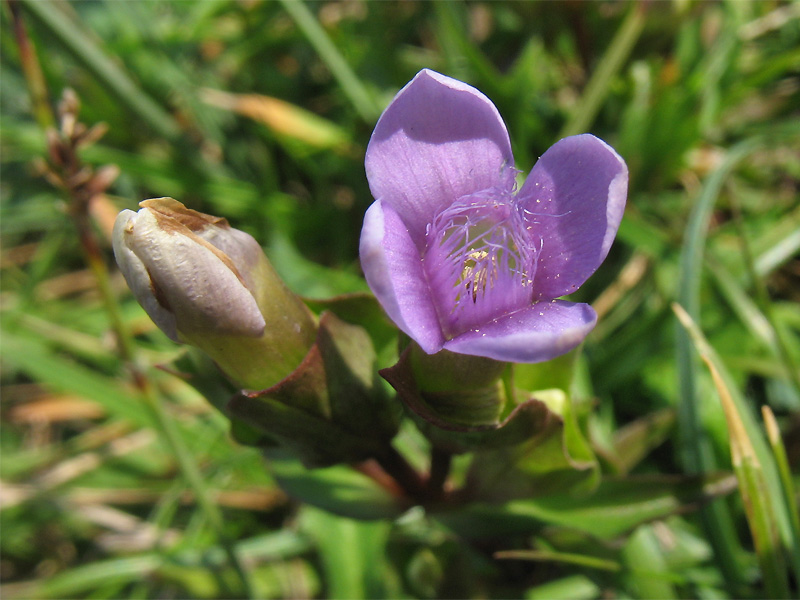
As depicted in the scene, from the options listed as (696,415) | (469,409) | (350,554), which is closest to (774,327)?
(696,415)

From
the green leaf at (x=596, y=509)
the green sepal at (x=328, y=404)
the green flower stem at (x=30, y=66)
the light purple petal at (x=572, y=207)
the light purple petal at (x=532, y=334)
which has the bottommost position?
the green leaf at (x=596, y=509)

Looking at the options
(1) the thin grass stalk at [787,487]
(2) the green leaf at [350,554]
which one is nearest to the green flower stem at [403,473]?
(2) the green leaf at [350,554]

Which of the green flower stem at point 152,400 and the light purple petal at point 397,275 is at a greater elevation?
the light purple petal at point 397,275

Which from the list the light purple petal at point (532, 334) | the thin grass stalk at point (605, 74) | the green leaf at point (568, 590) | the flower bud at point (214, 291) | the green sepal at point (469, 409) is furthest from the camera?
the thin grass stalk at point (605, 74)

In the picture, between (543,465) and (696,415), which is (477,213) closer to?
(543,465)

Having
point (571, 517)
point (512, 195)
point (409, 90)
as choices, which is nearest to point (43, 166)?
point (409, 90)

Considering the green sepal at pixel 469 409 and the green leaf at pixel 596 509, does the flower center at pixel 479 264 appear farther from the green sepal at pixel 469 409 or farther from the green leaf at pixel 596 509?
the green leaf at pixel 596 509
